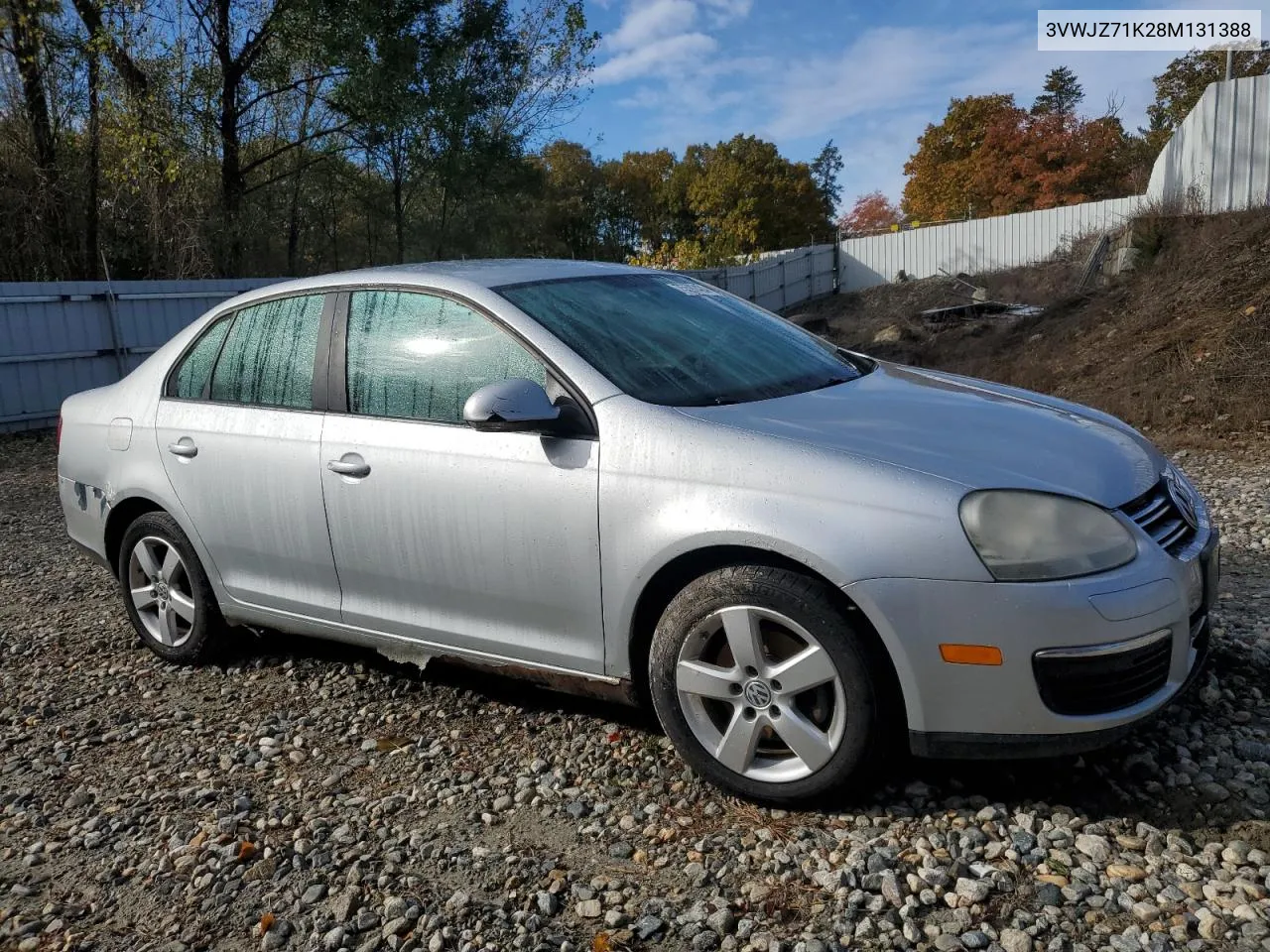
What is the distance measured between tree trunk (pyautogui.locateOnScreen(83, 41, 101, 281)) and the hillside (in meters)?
12.5

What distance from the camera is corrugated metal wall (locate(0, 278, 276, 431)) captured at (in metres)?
12.8

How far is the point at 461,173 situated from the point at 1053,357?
1377cm

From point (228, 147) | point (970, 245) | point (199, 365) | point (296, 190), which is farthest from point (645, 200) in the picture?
point (199, 365)

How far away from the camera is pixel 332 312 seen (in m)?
4.05

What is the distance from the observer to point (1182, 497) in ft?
10.9

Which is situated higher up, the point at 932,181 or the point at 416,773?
the point at 932,181

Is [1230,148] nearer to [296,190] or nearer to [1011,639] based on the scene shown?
[1011,639]

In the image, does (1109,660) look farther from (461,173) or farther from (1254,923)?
(461,173)

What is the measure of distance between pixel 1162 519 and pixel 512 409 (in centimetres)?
191

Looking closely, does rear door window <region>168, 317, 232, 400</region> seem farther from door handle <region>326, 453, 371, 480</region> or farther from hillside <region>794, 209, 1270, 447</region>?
hillside <region>794, 209, 1270, 447</region>

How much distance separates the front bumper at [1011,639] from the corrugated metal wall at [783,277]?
63.3ft

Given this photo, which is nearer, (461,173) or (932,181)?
(461,173)

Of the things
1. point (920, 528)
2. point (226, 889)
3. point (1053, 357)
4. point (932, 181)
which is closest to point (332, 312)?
point (226, 889)

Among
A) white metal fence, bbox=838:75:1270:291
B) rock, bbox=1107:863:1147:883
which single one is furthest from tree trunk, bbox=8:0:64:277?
rock, bbox=1107:863:1147:883
